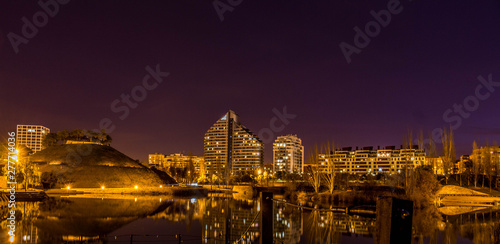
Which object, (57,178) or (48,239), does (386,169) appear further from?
(48,239)

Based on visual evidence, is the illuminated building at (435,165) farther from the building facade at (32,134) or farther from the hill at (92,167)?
the building facade at (32,134)

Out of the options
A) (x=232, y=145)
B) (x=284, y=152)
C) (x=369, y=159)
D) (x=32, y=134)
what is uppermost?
(x=32, y=134)

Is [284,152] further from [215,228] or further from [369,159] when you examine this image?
[215,228]

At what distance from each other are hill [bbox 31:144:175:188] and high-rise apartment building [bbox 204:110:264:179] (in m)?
91.5

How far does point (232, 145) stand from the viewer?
18162 cm

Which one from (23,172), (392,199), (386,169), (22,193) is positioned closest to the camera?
(392,199)

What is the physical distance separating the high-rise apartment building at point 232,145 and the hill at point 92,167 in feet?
300

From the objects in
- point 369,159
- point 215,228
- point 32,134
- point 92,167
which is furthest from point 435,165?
point 32,134

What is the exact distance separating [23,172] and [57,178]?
1154 centimetres

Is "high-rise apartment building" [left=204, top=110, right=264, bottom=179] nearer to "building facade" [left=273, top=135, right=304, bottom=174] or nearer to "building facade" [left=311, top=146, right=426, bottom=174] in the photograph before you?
"building facade" [left=273, top=135, right=304, bottom=174]

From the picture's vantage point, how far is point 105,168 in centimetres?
7325

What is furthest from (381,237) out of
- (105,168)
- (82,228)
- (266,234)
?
(105,168)

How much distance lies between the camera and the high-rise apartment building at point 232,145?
586 feet

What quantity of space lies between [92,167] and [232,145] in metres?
112
